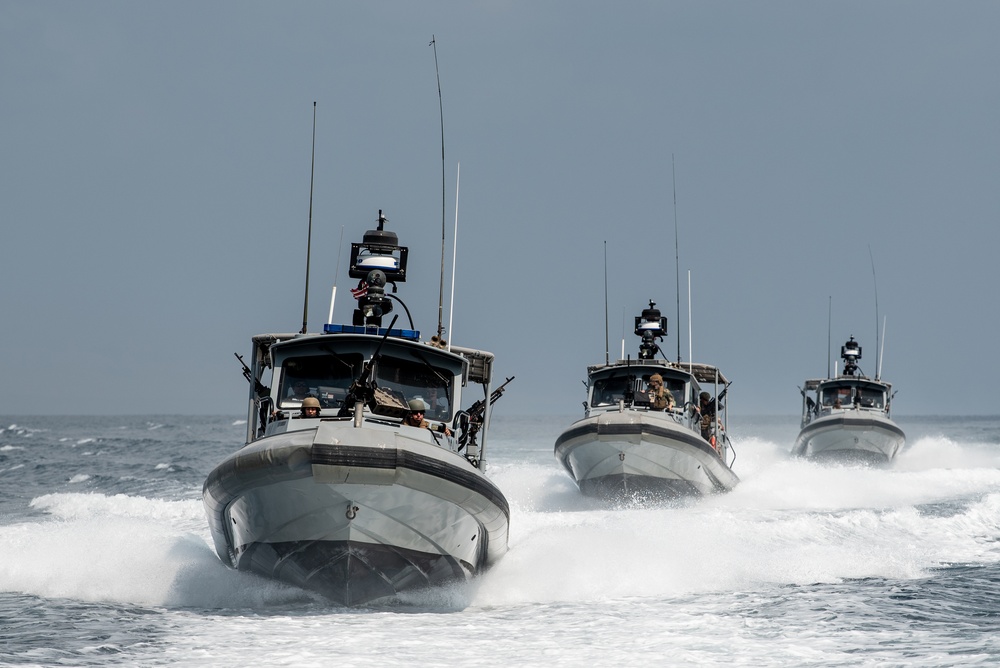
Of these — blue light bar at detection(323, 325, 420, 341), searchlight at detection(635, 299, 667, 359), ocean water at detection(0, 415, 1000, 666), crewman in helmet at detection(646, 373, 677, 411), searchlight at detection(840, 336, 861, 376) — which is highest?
searchlight at detection(840, 336, 861, 376)

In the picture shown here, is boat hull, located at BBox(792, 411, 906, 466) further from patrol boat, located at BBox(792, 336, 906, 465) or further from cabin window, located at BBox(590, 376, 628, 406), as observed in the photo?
cabin window, located at BBox(590, 376, 628, 406)

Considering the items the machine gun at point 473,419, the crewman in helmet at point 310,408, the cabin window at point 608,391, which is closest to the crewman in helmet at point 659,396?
the cabin window at point 608,391

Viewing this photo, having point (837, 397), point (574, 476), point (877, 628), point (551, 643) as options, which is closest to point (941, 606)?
point (877, 628)

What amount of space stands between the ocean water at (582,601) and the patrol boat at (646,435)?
688mm

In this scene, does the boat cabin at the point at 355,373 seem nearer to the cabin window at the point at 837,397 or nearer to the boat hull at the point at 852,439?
the boat hull at the point at 852,439

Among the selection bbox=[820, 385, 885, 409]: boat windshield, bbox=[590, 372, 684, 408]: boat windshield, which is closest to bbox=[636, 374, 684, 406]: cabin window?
bbox=[590, 372, 684, 408]: boat windshield

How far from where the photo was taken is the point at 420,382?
983 centimetres

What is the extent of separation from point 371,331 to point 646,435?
7620 millimetres

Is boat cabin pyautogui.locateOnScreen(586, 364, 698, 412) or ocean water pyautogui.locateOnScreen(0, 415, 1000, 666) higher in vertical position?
boat cabin pyautogui.locateOnScreen(586, 364, 698, 412)

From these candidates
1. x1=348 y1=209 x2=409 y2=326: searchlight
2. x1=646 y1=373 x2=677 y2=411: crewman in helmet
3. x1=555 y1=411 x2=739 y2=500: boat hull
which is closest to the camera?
x1=348 y1=209 x2=409 y2=326: searchlight

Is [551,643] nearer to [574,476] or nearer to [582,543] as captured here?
[582,543]

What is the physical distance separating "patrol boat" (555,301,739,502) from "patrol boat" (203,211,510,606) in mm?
6433

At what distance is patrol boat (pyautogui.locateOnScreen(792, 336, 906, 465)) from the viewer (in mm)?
25062

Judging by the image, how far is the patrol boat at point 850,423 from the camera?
25.1 meters
